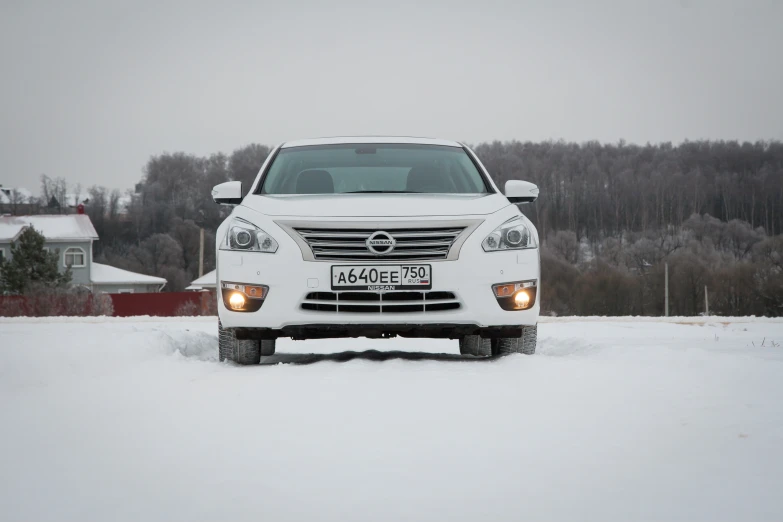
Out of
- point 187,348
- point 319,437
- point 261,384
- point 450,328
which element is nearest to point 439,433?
point 319,437

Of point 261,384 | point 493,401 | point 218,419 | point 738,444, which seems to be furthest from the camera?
point 261,384

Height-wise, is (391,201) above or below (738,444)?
above

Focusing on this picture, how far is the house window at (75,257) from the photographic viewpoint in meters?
59.2

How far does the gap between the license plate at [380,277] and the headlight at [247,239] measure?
46 cm

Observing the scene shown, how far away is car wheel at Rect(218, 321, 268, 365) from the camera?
20.2 ft

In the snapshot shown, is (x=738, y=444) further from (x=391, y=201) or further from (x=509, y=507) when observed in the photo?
(x=391, y=201)

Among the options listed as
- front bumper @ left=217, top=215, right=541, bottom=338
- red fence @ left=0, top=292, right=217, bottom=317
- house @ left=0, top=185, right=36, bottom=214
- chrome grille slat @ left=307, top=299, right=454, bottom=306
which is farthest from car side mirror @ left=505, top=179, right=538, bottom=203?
house @ left=0, top=185, right=36, bottom=214

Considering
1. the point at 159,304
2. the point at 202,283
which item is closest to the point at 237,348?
the point at 159,304

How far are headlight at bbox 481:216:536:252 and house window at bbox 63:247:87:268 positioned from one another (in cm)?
5725

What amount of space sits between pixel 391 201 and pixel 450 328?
36.7 inches

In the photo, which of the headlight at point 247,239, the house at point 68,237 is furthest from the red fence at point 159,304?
the headlight at point 247,239

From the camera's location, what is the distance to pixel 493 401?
15.2ft

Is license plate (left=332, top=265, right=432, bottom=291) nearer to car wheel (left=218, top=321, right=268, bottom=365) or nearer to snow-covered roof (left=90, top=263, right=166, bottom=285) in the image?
car wheel (left=218, top=321, right=268, bottom=365)

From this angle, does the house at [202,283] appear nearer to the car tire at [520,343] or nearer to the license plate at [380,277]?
the car tire at [520,343]
